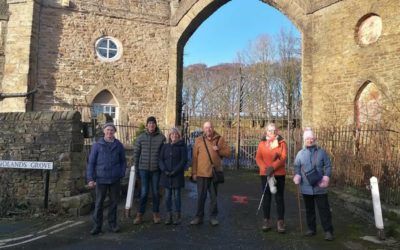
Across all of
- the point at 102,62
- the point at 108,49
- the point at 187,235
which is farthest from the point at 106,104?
the point at 187,235

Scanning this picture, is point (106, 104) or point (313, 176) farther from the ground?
point (106, 104)

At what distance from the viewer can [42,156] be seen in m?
9.24

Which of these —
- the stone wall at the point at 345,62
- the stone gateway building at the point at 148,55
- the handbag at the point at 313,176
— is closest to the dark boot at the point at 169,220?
the handbag at the point at 313,176

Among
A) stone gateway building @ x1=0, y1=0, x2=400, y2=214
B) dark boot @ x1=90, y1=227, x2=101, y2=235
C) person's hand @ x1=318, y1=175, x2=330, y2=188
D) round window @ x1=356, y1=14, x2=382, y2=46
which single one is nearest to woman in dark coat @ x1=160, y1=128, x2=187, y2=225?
dark boot @ x1=90, y1=227, x2=101, y2=235

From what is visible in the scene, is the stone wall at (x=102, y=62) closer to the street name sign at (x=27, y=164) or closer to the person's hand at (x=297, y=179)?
the street name sign at (x=27, y=164)

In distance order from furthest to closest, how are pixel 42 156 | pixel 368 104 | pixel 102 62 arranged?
pixel 102 62 → pixel 368 104 → pixel 42 156

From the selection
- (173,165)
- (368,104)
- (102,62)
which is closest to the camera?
(173,165)

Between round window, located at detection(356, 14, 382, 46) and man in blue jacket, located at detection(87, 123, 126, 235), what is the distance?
455 inches

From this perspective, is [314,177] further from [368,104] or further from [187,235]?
[368,104]

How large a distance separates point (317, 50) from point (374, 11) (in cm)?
278

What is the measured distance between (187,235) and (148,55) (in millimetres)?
13957

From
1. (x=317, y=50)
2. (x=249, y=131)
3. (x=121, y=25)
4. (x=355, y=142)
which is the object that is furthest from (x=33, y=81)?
(x=355, y=142)

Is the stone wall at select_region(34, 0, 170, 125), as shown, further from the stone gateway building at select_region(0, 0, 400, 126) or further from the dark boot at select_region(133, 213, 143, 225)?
the dark boot at select_region(133, 213, 143, 225)

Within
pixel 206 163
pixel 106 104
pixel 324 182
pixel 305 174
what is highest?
pixel 106 104
